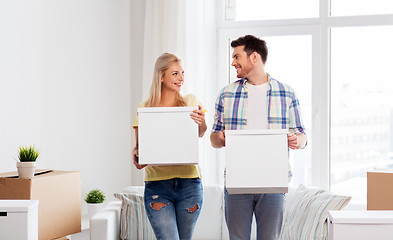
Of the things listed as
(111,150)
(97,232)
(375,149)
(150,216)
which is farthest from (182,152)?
(375,149)

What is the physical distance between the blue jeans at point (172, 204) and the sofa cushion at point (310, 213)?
0.95 metres

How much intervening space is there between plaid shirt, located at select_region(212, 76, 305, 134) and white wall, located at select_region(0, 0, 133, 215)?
55.4 inches

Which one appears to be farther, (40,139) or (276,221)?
(40,139)

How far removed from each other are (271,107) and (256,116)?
70 millimetres

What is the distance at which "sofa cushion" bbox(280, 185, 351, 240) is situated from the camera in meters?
2.98

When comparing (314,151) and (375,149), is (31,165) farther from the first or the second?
(375,149)

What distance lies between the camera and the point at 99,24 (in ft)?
12.4

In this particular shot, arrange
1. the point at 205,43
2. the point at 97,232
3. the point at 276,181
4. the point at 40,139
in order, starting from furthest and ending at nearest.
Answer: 1. the point at 205,43
2. the point at 40,139
3. the point at 97,232
4. the point at 276,181

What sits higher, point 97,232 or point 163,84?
point 163,84

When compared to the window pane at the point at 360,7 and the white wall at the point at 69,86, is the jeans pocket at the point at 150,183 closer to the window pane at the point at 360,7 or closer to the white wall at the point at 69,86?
the white wall at the point at 69,86

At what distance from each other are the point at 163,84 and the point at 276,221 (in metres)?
0.77

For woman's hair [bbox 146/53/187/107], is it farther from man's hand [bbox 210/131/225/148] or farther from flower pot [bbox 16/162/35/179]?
flower pot [bbox 16/162/35/179]

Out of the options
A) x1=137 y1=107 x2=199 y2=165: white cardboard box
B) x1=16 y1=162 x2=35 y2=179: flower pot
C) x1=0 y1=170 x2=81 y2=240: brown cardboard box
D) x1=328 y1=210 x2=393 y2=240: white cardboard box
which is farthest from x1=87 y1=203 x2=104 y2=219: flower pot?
x1=328 y1=210 x2=393 y2=240: white cardboard box

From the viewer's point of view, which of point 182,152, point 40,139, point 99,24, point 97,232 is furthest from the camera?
point 99,24
